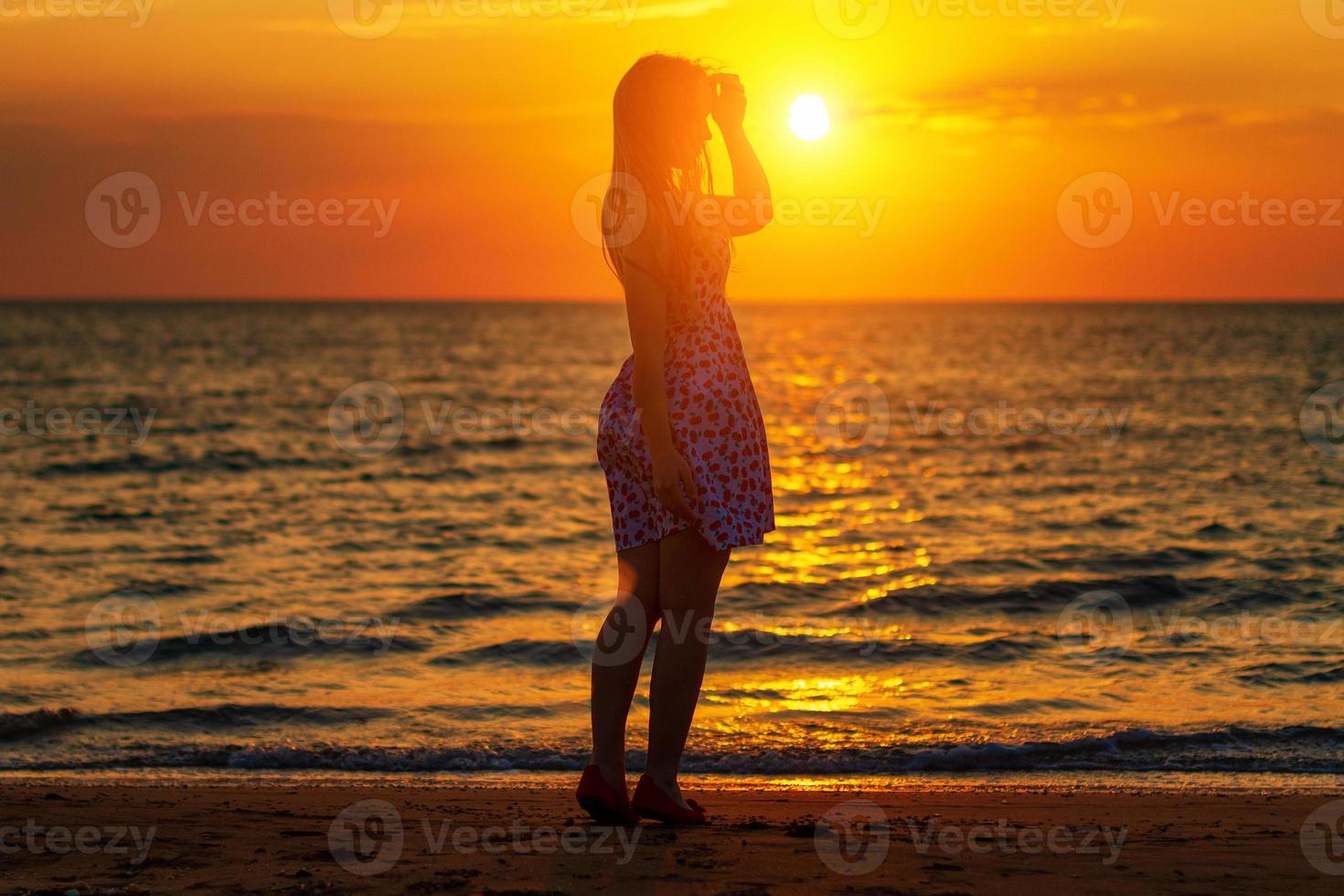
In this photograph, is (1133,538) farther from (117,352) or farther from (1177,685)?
(117,352)

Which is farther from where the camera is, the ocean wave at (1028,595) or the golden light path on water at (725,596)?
the ocean wave at (1028,595)

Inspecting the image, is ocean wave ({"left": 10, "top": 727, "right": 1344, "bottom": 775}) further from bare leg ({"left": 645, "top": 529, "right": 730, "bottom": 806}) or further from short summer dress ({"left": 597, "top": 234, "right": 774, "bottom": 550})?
short summer dress ({"left": 597, "top": 234, "right": 774, "bottom": 550})

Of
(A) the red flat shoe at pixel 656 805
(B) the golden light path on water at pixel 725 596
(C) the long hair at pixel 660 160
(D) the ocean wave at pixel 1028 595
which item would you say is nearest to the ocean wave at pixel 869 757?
(B) the golden light path on water at pixel 725 596

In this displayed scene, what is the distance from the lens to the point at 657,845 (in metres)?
3.57

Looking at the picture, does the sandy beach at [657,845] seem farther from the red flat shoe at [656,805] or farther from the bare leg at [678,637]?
the bare leg at [678,637]

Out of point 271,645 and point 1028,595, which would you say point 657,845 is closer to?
point 271,645

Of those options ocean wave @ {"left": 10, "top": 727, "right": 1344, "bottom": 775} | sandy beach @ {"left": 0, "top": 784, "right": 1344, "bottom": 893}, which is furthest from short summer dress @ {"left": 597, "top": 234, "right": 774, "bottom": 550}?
ocean wave @ {"left": 10, "top": 727, "right": 1344, "bottom": 775}

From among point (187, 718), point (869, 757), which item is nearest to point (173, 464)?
point (187, 718)

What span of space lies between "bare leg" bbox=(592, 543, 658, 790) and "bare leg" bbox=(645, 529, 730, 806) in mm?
49

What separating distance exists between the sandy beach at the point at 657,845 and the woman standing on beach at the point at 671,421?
1.09ft

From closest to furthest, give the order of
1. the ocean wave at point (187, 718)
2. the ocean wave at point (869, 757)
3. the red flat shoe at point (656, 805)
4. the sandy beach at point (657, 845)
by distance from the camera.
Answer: the sandy beach at point (657, 845) < the red flat shoe at point (656, 805) < the ocean wave at point (869, 757) < the ocean wave at point (187, 718)

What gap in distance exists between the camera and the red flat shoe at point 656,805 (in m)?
3.72

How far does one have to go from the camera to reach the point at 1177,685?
6.95m

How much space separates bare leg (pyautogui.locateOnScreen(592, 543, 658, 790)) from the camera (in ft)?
11.9
